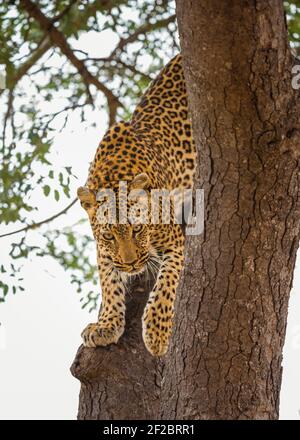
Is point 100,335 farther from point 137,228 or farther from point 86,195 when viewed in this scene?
point 86,195

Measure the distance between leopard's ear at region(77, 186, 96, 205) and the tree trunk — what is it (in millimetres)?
1797

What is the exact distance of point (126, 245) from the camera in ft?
21.7

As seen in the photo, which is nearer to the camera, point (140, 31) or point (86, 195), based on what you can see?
point (86, 195)

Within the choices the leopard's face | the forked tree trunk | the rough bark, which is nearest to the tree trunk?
the forked tree trunk

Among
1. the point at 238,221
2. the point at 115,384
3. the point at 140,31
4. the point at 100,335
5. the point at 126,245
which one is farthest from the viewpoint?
the point at 140,31

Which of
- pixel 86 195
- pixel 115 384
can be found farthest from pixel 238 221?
pixel 86 195

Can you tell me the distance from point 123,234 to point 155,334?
26.6 inches

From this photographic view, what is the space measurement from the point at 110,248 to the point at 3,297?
6.08ft

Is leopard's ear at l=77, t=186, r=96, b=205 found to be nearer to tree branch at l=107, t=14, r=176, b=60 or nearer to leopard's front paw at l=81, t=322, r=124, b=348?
leopard's front paw at l=81, t=322, r=124, b=348

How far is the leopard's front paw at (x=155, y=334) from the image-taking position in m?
6.50

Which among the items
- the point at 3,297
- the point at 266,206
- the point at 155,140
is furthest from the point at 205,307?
the point at 3,297

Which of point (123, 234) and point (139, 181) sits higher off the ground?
point (139, 181)

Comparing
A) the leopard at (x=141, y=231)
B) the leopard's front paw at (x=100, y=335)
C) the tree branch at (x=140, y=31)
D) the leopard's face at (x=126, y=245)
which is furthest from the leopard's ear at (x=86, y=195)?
the tree branch at (x=140, y=31)
